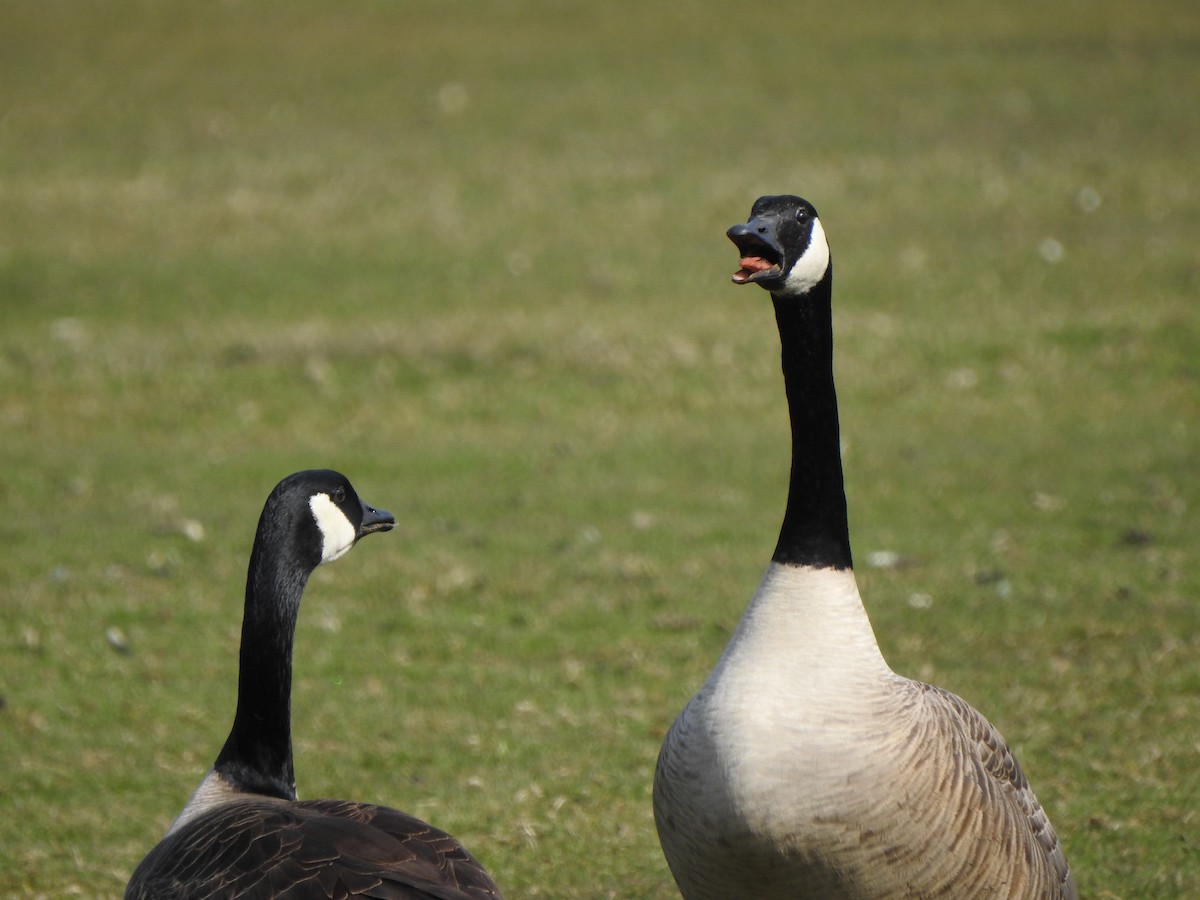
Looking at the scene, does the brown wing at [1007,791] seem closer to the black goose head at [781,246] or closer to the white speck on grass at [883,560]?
the black goose head at [781,246]

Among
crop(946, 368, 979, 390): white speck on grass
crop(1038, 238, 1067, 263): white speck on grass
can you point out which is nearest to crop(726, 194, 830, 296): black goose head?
crop(946, 368, 979, 390): white speck on grass

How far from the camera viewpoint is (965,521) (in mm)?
11000

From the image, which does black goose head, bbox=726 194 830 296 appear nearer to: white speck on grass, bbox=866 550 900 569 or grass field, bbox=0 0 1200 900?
grass field, bbox=0 0 1200 900

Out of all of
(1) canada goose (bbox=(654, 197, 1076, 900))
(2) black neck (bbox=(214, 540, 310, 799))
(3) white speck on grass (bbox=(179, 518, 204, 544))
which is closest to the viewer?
(1) canada goose (bbox=(654, 197, 1076, 900))

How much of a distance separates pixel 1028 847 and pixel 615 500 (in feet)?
24.2

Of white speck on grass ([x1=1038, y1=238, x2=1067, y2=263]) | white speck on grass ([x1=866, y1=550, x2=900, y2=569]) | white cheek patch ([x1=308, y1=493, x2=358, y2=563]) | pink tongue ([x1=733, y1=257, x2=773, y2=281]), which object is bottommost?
white speck on grass ([x1=866, y1=550, x2=900, y2=569])

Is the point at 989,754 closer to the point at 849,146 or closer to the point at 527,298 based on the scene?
the point at 527,298

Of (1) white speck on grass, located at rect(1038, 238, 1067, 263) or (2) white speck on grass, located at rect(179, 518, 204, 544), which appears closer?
(2) white speck on grass, located at rect(179, 518, 204, 544)

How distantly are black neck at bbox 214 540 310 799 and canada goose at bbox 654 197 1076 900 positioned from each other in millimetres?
1388

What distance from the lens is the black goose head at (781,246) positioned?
4324 mm

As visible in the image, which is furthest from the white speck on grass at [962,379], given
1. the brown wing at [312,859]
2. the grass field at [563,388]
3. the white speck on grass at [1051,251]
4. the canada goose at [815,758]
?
the brown wing at [312,859]

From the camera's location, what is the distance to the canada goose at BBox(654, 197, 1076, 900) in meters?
4.16

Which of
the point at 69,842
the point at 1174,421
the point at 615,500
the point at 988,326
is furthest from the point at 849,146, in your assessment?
the point at 69,842

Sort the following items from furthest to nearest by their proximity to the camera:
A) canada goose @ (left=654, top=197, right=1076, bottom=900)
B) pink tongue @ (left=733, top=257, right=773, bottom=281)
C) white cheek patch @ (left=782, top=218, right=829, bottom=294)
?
white cheek patch @ (left=782, top=218, right=829, bottom=294) → pink tongue @ (left=733, top=257, right=773, bottom=281) → canada goose @ (left=654, top=197, right=1076, bottom=900)
